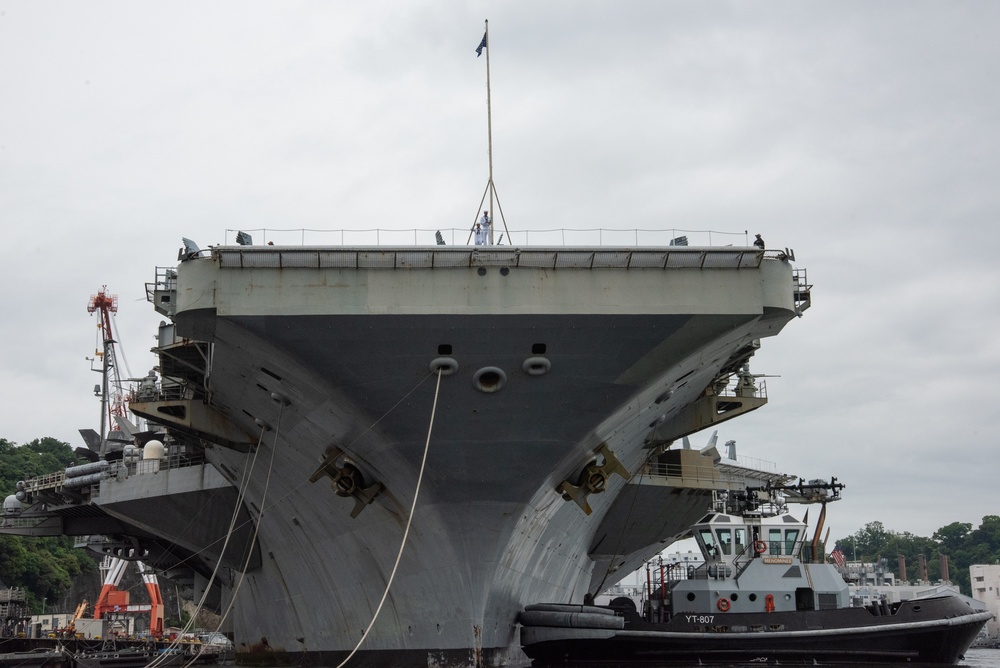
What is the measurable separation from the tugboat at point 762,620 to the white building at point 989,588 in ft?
125

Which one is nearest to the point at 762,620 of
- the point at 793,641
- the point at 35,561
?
the point at 793,641

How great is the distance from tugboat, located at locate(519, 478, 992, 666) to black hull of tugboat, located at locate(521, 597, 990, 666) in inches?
0.7

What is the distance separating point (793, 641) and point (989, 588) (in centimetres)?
4390

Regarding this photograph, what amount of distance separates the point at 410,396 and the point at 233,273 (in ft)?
8.55

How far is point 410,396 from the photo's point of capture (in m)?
13.0

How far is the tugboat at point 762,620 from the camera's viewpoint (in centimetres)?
1852

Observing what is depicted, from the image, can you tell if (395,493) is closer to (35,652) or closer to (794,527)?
(794,527)

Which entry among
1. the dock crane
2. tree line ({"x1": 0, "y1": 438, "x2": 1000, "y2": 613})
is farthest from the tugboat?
tree line ({"x1": 0, "y1": 438, "x2": 1000, "y2": 613})

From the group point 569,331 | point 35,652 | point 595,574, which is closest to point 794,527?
point 595,574

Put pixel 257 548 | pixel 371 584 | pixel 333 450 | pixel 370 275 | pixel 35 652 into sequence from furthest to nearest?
pixel 35 652 < pixel 257 548 < pixel 371 584 < pixel 333 450 < pixel 370 275

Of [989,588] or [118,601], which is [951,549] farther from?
[118,601]

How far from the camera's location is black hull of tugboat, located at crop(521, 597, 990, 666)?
18500mm

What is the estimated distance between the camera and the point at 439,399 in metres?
13.0

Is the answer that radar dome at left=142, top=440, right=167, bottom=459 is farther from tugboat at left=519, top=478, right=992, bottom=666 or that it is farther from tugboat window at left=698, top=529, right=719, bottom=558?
tugboat window at left=698, top=529, right=719, bottom=558
